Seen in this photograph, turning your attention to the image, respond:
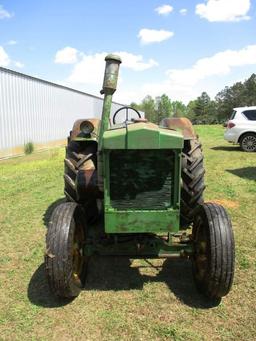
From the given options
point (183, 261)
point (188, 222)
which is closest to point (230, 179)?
point (188, 222)

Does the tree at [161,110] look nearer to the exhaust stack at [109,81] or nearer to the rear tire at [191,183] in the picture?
the rear tire at [191,183]

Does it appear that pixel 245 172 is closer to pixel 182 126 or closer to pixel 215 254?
pixel 182 126

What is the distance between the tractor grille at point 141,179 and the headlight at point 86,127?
1.78 metres

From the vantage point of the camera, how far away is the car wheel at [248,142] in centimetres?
1492

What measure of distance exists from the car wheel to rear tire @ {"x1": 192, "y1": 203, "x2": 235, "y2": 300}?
38.8 feet

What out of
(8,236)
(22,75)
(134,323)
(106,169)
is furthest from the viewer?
(22,75)

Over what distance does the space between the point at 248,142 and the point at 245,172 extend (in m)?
4.93

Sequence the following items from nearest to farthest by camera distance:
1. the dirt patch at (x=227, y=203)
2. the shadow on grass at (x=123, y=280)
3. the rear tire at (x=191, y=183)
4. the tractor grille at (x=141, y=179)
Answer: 1. the tractor grille at (x=141, y=179)
2. the shadow on grass at (x=123, y=280)
3. the rear tire at (x=191, y=183)
4. the dirt patch at (x=227, y=203)

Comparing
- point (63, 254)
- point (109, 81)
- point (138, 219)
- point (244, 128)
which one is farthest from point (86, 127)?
point (244, 128)

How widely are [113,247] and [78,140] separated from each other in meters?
1.87

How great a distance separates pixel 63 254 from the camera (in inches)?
136

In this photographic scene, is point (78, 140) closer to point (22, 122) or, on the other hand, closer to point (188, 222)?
point (188, 222)

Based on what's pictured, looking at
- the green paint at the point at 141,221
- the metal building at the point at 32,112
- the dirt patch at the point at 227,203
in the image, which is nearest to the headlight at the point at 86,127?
the green paint at the point at 141,221

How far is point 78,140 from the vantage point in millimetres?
5355
